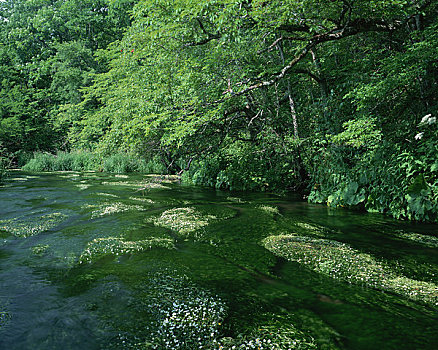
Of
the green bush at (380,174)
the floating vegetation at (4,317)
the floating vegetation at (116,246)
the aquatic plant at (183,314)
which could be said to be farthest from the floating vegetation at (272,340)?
the green bush at (380,174)

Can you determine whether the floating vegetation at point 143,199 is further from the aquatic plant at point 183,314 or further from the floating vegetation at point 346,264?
the aquatic plant at point 183,314

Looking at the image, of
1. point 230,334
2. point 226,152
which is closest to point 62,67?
point 226,152

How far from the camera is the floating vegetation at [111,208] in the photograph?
25.2 feet

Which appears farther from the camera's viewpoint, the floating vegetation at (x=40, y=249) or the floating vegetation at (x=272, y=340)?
the floating vegetation at (x=40, y=249)

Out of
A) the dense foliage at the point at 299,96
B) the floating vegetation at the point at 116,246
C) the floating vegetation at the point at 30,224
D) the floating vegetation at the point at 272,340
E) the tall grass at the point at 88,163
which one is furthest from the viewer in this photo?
the tall grass at the point at 88,163

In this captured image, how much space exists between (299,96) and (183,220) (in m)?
7.04

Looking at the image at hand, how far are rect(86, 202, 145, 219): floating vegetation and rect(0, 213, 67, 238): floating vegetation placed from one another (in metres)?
0.76

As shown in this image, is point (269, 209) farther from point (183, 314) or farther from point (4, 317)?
point (4, 317)

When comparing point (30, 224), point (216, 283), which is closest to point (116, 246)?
point (216, 283)

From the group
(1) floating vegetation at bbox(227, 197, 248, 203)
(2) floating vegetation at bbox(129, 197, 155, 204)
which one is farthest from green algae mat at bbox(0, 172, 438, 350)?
(1) floating vegetation at bbox(227, 197, 248, 203)

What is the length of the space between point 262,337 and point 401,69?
21.8 ft

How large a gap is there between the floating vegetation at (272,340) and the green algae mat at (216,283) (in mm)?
13

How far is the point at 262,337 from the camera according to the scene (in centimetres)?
255

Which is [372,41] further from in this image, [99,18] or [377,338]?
[99,18]
